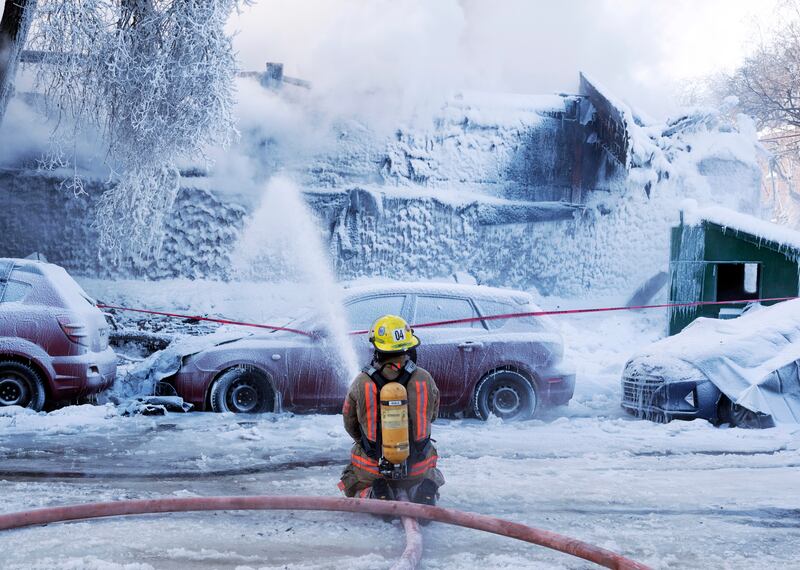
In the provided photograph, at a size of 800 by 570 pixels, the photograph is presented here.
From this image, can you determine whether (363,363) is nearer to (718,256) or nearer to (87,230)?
(87,230)

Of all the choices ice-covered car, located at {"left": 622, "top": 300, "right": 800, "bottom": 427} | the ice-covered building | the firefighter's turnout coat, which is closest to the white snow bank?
ice-covered car, located at {"left": 622, "top": 300, "right": 800, "bottom": 427}

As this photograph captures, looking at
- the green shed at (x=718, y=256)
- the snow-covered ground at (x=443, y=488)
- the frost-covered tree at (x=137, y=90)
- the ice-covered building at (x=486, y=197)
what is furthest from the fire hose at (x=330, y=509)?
the green shed at (x=718, y=256)

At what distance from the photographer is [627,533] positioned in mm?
4250

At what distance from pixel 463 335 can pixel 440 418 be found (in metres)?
0.83

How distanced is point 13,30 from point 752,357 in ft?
24.3

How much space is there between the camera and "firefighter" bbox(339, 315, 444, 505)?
414 centimetres

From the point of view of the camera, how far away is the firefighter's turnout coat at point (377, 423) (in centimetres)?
418

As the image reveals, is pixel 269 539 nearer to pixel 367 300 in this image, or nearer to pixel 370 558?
pixel 370 558

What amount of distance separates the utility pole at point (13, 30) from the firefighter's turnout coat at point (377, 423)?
5535 mm

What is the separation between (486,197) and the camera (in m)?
8.98

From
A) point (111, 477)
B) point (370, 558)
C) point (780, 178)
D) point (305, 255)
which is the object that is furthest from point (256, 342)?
point (780, 178)

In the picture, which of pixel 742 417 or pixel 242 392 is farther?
pixel 242 392

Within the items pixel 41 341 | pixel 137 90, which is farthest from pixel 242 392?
pixel 137 90

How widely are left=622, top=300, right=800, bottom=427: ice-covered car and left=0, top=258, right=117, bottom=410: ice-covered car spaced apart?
517cm
